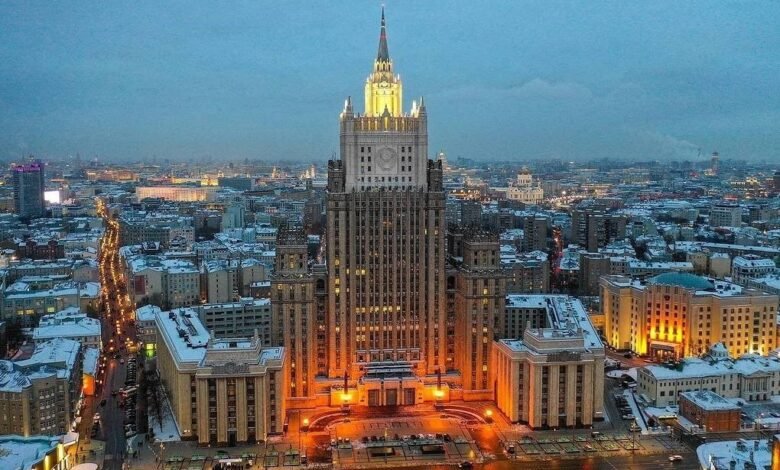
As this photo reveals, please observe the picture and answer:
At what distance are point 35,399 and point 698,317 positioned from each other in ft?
260

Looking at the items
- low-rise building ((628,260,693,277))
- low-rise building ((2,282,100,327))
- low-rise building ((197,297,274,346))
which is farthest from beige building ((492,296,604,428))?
low-rise building ((2,282,100,327))

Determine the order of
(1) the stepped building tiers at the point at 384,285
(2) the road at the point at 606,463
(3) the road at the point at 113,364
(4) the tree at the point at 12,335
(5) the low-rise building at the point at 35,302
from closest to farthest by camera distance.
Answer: (2) the road at the point at 606,463 → (3) the road at the point at 113,364 → (1) the stepped building tiers at the point at 384,285 → (4) the tree at the point at 12,335 → (5) the low-rise building at the point at 35,302

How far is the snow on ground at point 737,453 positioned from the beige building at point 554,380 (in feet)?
44.8

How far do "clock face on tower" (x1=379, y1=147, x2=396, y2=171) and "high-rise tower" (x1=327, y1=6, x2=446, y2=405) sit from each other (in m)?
0.11

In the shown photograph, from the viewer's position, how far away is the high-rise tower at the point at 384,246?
9056 cm

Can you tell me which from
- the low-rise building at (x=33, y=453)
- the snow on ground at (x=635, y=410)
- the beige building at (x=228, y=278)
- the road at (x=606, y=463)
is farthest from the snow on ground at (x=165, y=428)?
the beige building at (x=228, y=278)

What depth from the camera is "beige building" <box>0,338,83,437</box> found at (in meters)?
75.7

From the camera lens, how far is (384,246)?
91000 mm

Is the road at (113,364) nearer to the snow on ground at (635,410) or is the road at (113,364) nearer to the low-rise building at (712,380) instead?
the snow on ground at (635,410)

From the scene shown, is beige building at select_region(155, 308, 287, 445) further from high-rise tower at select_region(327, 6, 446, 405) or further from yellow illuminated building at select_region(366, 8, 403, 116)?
yellow illuminated building at select_region(366, 8, 403, 116)

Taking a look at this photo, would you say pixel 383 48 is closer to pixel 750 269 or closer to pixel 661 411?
pixel 661 411

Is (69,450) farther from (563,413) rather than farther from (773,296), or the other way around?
(773,296)

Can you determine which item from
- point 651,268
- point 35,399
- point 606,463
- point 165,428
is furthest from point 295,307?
point 651,268

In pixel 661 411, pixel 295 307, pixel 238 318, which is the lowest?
pixel 661 411
